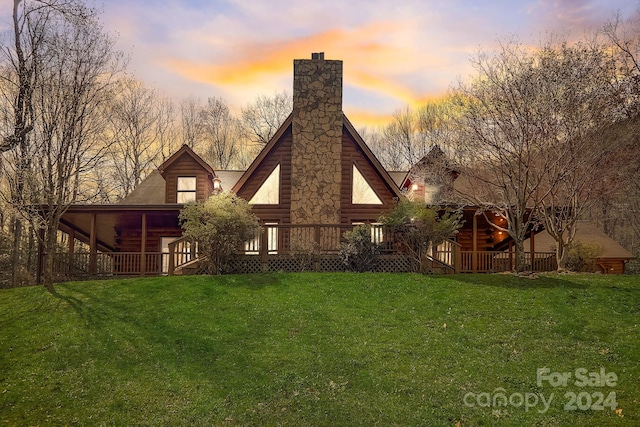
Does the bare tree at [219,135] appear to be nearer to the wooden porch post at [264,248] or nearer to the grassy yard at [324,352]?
the wooden porch post at [264,248]

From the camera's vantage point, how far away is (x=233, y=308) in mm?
14805

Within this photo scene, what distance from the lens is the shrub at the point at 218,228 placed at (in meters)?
18.4

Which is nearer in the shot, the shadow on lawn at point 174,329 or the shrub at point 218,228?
the shadow on lawn at point 174,329

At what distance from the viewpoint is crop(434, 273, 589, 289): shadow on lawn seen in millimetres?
16203

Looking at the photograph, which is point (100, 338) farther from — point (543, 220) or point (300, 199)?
point (543, 220)

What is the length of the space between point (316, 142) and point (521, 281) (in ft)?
35.4

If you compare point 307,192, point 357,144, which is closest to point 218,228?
point 307,192

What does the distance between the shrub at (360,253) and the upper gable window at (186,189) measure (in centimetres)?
1015

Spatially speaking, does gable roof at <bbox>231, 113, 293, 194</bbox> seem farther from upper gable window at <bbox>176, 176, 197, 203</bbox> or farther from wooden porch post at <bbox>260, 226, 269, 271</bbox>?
wooden porch post at <bbox>260, 226, 269, 271</bbox>

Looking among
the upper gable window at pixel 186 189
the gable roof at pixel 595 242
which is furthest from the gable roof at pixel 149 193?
the gable roof at pixel 595 242

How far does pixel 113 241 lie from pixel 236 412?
2111 centimetres

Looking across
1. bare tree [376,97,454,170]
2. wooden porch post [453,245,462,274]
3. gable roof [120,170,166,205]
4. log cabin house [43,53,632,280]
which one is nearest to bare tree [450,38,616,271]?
wooden porch post [453,245,462,274]

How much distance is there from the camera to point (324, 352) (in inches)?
465

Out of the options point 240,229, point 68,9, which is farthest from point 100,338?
point 68,9
